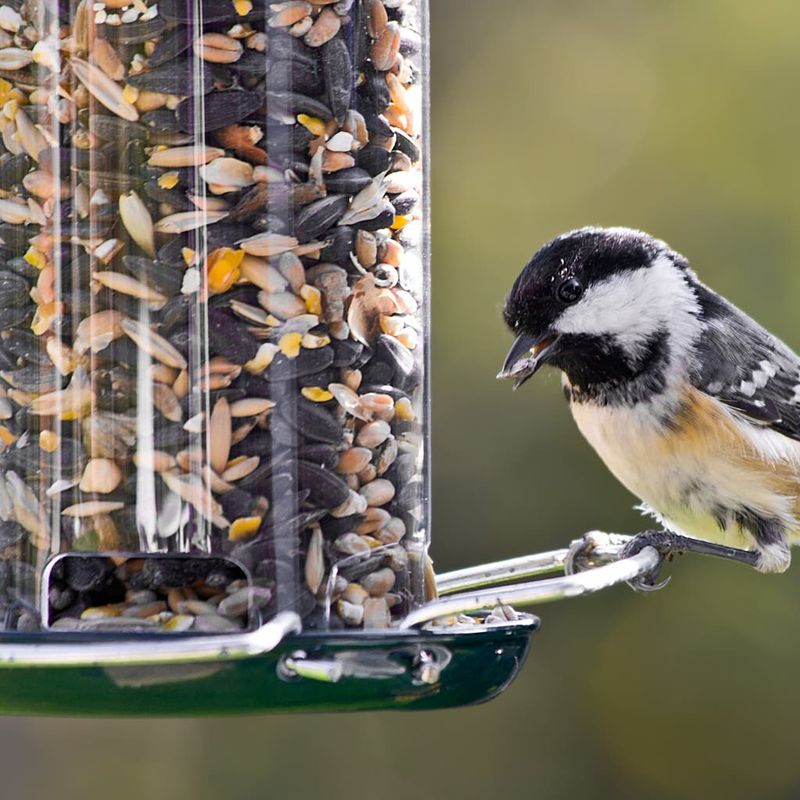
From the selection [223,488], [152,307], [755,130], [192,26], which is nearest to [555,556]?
[223,488]

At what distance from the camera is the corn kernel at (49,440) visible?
6.09 feet

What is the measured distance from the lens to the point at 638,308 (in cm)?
254

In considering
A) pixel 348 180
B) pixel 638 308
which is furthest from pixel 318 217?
pixel 638 308

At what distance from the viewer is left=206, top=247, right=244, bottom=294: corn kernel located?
1.82 m

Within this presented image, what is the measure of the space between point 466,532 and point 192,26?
327cm

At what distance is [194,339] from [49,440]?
25 centimetres

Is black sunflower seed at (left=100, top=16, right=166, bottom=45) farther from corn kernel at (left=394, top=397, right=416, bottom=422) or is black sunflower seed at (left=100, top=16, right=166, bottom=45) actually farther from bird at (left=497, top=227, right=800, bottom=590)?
bird at (left=497, top=227, right=800, bottom=590)

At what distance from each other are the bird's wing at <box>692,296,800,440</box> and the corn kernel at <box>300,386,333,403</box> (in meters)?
0.99

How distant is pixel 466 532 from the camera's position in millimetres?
4871

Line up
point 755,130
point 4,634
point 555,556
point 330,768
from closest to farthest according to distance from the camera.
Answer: point 4,634, point 555,556, point 330,768, point 755,130

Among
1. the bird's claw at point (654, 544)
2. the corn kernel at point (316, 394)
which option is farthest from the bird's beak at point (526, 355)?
the corn kernel at point (316, 394)

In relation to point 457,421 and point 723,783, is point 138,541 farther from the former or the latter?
point 723,783

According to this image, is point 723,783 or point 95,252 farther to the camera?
point 723,783

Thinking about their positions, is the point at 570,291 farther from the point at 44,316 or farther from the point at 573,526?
the point at 573,526
